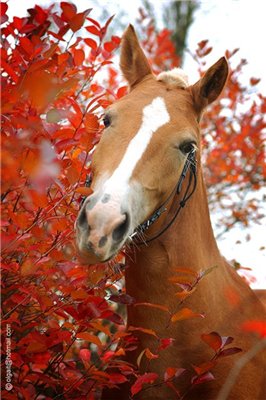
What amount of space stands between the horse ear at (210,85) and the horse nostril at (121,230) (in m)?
1.10

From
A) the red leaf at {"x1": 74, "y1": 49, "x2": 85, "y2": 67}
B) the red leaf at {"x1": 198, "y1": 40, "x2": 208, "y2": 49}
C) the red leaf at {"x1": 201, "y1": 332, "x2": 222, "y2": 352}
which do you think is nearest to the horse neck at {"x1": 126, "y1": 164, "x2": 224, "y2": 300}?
the red leaf at {"x1": 201, "y1": 332, "x2": 222, "y2": 352}

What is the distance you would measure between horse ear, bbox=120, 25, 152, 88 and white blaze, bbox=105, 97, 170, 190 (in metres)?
0.48

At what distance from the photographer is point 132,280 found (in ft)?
9.80

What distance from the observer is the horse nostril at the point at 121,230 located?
7.40ft

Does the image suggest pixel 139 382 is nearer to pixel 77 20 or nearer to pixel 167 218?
A: pixel 167 218

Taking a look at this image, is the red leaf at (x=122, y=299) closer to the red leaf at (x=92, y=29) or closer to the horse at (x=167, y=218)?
the horse at (x=167, y=218)

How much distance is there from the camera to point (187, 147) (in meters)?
2.79

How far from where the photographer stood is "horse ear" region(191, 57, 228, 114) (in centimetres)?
308

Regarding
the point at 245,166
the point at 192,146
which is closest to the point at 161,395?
the point at 192,146

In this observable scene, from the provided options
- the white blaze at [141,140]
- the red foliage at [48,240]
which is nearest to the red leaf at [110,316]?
the red foliage at [48,240]

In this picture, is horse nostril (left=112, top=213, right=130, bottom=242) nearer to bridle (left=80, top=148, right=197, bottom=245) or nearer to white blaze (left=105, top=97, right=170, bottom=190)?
white blaze (left=105, top=97, right=170, bottom=190)

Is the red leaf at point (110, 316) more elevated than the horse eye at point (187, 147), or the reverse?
the horse eye at point (187, 147)

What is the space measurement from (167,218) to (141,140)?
549 mm

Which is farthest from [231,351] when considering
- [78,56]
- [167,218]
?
[78,56]
